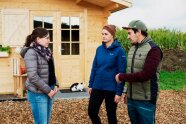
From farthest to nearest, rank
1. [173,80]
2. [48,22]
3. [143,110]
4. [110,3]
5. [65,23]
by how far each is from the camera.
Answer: [173,80] < [65,23] < [48,22] < [110,3] < [143,110]

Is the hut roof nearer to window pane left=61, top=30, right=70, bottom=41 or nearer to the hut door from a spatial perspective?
the hut door

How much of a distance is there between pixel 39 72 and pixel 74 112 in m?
3.92

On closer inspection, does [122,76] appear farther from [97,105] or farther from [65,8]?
[65,8]

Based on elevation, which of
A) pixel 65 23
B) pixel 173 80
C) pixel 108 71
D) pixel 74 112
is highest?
pixel 65 23

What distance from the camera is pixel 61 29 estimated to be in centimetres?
1131

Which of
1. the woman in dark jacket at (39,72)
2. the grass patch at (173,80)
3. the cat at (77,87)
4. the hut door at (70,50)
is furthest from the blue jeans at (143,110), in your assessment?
the grass patch at (173,80)

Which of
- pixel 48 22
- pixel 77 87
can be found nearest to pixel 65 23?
pixel 48 22

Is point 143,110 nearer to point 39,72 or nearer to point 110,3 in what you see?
point 39,72

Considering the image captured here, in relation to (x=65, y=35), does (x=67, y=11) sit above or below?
above

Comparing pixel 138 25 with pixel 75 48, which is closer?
pixel 138 25

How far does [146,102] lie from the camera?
4.37 meters

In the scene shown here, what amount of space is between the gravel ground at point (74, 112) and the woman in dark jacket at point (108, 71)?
2.31m

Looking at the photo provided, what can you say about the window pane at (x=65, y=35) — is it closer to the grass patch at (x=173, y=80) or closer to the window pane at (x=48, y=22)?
the window pane at (x=48, y=22)

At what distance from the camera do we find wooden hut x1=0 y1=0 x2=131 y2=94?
36.0 feet
